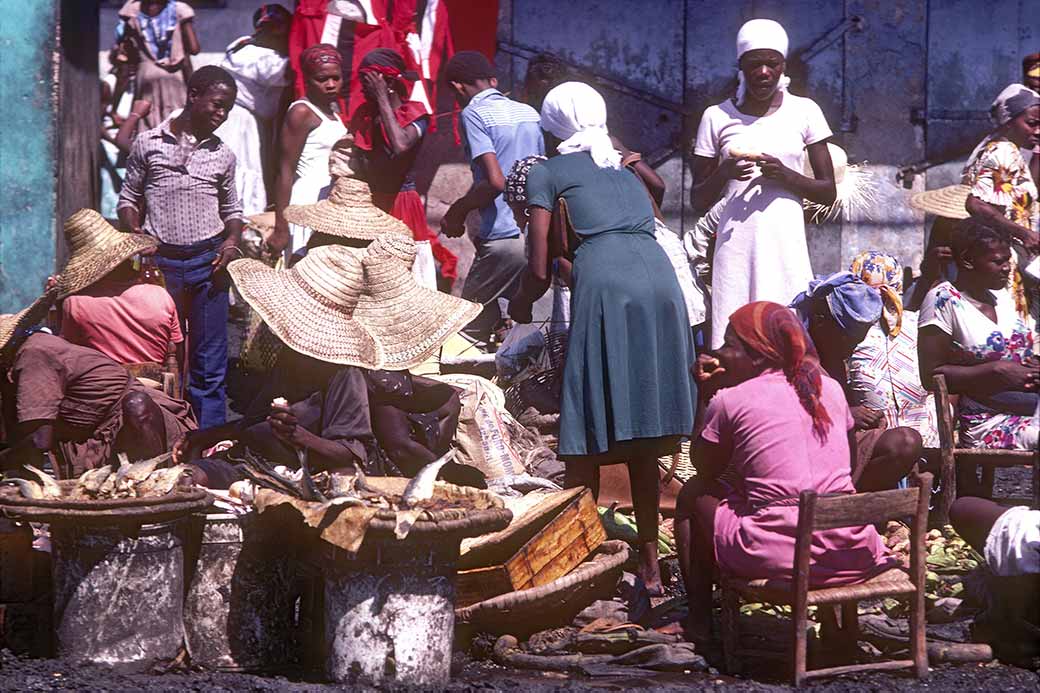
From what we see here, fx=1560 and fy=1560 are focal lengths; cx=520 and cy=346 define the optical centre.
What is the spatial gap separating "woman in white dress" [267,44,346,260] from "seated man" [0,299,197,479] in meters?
2.81

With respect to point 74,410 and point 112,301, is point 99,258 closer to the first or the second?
point 112,301

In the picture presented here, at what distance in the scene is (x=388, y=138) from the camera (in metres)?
9.54

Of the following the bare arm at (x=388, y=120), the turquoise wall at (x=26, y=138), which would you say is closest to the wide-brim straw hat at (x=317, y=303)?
the bare arm at (x=388, y=120)

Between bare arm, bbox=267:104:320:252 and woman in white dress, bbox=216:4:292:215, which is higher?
woman in white dress, bbox=216:4:292:215

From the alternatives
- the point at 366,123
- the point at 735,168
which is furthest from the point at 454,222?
the point at 735,168

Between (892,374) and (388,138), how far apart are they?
134 inches

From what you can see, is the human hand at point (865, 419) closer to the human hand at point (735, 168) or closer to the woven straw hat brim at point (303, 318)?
the human hand at point (735, 168)

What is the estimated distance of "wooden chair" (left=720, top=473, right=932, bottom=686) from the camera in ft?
18.7

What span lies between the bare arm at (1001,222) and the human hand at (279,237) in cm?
418

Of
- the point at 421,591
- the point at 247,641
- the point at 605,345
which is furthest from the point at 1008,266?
the point at 247,641

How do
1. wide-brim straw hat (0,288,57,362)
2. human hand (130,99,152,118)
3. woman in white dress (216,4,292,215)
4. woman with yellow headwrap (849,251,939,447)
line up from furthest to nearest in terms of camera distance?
human hand (130,99,152,118), woman in white dress (216,4,292,215), woman with yellow headwrap (849,251,939,447), wide-brim straw hat (0,288,57,362)

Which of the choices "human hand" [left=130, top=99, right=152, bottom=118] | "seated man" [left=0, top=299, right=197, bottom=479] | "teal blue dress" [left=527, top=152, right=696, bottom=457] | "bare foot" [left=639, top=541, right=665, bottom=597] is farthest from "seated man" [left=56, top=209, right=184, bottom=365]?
"human hand" [left=130, top=99, right=152, bottom=118]

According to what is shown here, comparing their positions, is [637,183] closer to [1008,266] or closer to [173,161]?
[1008,266]

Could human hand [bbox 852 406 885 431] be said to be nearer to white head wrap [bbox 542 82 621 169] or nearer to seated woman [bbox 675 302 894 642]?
seated woman [bbox 675 302 894 642]
